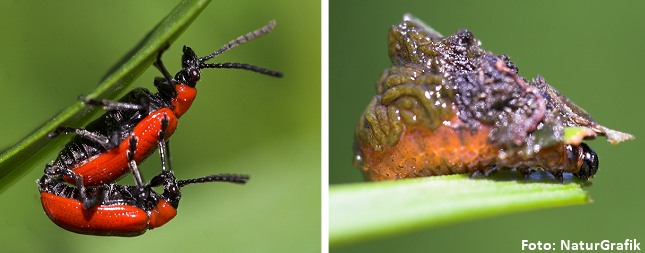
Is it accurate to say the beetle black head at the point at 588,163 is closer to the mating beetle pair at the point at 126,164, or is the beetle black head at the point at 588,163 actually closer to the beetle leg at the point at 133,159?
the mating beetle pair at the point at 126,164

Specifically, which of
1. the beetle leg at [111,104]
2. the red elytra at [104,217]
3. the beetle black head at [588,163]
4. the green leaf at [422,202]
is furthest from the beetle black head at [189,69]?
the beetle black head at [588,163]

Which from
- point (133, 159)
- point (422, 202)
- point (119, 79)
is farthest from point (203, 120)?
point (422, 202)

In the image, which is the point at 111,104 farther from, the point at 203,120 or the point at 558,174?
the point at 558,174

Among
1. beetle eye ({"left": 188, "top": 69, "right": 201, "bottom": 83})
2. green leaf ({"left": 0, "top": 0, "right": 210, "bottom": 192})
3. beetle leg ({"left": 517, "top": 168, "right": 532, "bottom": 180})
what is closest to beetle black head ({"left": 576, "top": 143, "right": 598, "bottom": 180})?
beetle leg ({"left": 517, "top": 168, "right": 532, "bottom": 180})

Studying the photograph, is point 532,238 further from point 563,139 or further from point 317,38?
point 317,38

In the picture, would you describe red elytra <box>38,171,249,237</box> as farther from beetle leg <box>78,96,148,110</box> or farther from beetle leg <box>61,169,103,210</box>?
beetle leg <box>78,96,148,110</box>

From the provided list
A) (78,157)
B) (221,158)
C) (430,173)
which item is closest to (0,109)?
(78,157)
